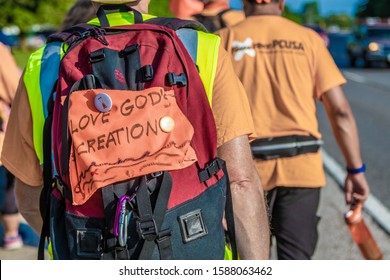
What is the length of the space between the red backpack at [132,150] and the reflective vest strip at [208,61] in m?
0.05

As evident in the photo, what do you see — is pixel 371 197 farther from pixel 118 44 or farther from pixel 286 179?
pixel 118 44

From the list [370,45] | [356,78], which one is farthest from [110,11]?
[370,45]

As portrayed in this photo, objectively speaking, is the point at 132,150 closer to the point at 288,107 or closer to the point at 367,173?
the point at 288,107

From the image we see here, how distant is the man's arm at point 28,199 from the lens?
7.31ft

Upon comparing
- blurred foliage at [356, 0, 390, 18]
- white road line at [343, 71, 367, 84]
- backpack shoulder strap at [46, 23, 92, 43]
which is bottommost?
blurred foliage at [356, 0, 390, 18]

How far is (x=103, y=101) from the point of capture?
6.07 feet

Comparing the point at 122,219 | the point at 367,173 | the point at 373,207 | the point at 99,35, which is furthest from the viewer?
the point at 367,173

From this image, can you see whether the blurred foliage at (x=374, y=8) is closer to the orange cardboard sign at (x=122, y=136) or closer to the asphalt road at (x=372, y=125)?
the asphalt road at (x=372, y=125)

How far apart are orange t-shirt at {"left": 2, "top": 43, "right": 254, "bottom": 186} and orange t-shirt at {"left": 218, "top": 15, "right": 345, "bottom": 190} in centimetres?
133

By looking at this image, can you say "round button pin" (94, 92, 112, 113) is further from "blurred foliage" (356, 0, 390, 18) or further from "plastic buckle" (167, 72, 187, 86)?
"blurred foliage" (356, 0, 390, 18)

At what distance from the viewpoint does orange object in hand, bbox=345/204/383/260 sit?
383 cm

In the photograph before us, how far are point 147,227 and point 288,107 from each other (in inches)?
69.2

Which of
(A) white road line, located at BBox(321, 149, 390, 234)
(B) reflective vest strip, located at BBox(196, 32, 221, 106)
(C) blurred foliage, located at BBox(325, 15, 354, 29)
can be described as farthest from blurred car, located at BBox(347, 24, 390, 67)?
(C) blurred foliage, located at BBox(325, 15, 354, 29)
